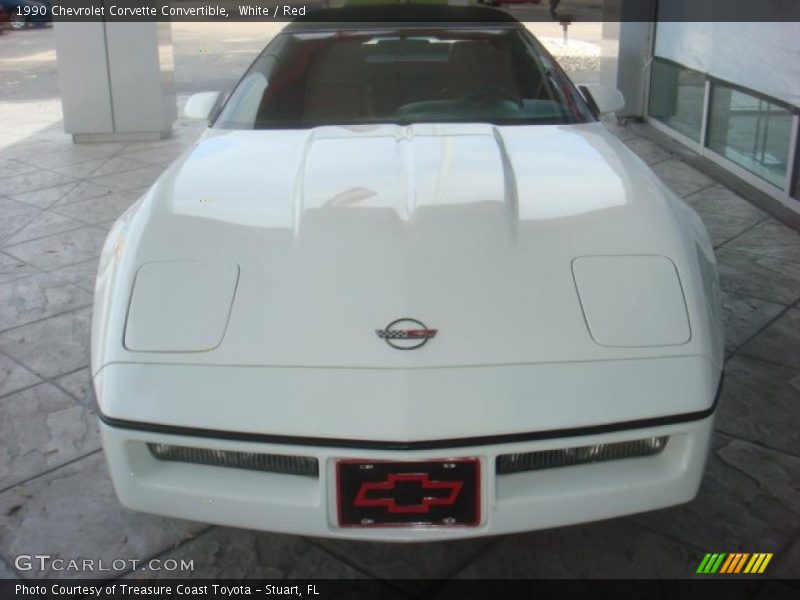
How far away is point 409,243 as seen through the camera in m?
2.29

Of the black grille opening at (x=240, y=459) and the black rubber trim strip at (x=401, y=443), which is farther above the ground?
the black rubber trim strip at (x=401, y=443)

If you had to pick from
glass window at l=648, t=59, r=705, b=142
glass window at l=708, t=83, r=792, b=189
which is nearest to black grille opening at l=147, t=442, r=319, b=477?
glass window at l=708, t=83, r=792, b=189

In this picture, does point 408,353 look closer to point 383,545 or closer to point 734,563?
point 383,545

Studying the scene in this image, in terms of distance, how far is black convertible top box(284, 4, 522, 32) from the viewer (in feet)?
12.8

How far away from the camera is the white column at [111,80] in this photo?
7.92 m

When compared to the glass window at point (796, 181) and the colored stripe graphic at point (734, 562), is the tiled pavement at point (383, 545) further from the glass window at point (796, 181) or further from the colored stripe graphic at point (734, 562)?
the glass window at point (796, 181)

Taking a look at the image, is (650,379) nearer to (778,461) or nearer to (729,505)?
(729,505)

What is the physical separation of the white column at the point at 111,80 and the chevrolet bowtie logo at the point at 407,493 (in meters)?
6.90

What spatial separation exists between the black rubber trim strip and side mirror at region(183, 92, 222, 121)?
79.9 inches

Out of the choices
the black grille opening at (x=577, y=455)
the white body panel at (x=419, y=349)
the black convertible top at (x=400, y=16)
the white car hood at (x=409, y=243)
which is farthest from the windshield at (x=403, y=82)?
the black grille opening at (x=577, y=455)

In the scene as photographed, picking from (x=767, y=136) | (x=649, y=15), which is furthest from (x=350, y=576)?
(x=649, y=15)

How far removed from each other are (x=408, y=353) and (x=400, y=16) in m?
2.41

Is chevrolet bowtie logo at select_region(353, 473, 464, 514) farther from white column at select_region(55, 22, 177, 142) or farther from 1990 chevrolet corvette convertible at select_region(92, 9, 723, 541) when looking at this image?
white column at select_region(55, 22, 177, 142)
